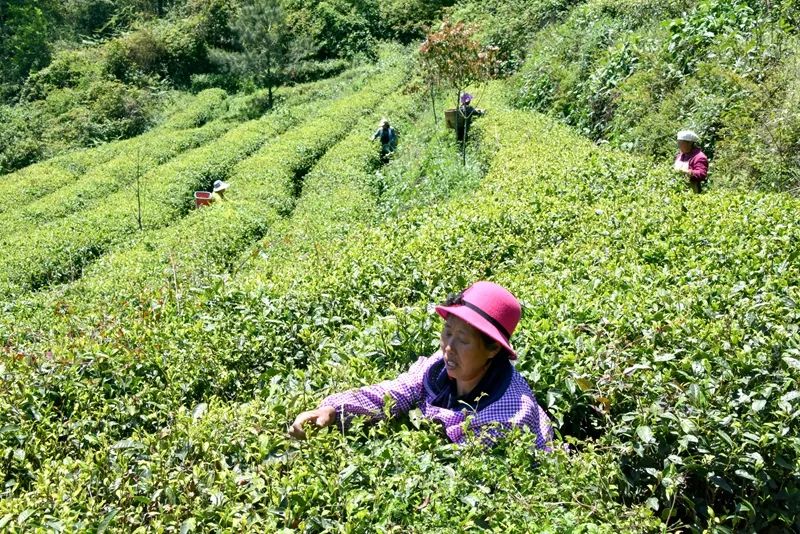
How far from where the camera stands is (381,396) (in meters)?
3.22

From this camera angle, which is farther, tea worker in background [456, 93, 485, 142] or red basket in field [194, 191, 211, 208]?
red basket in field [194, 191, 211, 208]

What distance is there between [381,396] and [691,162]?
669 cm

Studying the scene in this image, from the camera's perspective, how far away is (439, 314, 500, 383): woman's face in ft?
10.4

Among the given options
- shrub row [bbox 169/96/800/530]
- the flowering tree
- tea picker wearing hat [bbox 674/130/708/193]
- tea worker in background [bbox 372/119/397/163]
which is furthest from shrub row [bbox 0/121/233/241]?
tea picker wearing hat [bbox 674/130/708/193]

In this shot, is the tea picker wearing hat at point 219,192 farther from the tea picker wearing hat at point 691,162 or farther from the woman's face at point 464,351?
the woman's face at point 464,351

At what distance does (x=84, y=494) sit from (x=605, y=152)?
8.73m

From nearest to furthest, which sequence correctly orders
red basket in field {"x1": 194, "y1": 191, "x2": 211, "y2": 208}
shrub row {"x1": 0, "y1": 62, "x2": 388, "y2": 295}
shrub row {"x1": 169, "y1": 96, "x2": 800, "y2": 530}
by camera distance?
shrub row {"x1": 169, "y1": 96, "x2": 800, "y2": 530}, shrub row {"x1": 0, "y1": 62, "x2": 388, "y2": 295}, red basket in field {"x1": 194, "y1": 191, "x2": 211, "y2": 208}

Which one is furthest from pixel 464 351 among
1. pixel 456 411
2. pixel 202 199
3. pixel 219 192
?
pixel 202 199

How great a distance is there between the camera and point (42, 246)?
Result: 14219 mm

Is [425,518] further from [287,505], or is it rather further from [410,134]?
[410,134]

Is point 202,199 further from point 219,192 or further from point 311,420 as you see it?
point 311,420

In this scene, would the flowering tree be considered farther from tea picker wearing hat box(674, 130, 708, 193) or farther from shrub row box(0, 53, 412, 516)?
tea picker wearing hat box(674, 130, 708, 193)

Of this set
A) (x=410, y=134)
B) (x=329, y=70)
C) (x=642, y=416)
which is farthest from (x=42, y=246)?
(x=329, y=70)

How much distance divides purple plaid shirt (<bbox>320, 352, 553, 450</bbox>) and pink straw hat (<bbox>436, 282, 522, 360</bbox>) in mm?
245
